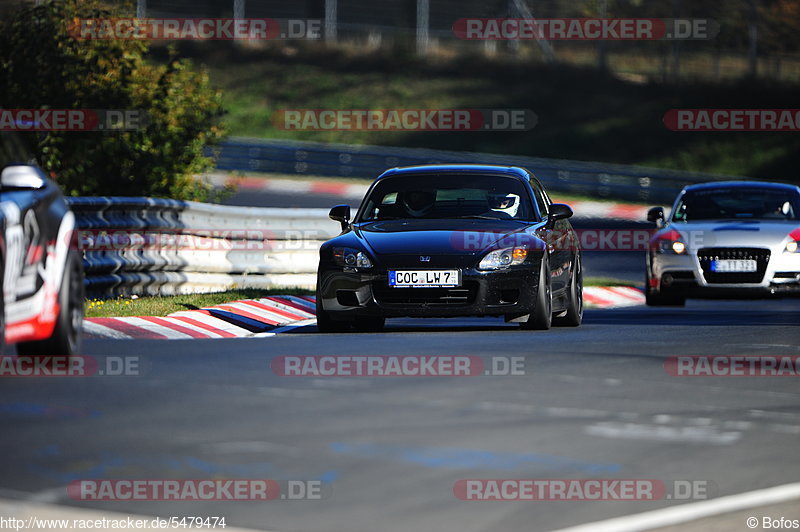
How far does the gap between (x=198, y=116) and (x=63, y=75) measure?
2.09m

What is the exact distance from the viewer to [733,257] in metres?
17.7

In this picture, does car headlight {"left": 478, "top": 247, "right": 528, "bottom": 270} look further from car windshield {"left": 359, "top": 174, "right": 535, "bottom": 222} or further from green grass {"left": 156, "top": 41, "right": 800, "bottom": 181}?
green grass {"left": 156, "top": 41, "right": 800, "bottom": 181}

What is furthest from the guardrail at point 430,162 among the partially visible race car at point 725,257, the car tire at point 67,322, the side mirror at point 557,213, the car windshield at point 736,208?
the car tire at point 67,322

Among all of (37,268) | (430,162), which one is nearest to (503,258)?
(37,268)

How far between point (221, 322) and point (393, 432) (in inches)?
275

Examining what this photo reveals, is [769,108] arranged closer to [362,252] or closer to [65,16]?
[65,16]

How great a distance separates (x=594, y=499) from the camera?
6246 millimetres

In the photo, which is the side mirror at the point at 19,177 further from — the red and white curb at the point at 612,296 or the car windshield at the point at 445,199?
the red and white curb at the point at 612,296

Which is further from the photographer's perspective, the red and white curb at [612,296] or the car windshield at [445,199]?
the red and white curb at [612,296]

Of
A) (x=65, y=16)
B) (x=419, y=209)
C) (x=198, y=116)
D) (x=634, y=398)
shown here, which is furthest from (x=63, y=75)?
(x=634, y=398)

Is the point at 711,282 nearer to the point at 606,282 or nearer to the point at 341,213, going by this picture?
the point at 606,282

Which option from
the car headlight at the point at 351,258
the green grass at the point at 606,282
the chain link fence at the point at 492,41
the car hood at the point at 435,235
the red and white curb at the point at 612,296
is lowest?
the green grass at the point at 606,282

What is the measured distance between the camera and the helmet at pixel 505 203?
14.2 metres

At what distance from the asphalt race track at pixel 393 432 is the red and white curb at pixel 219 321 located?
1.60 metres
